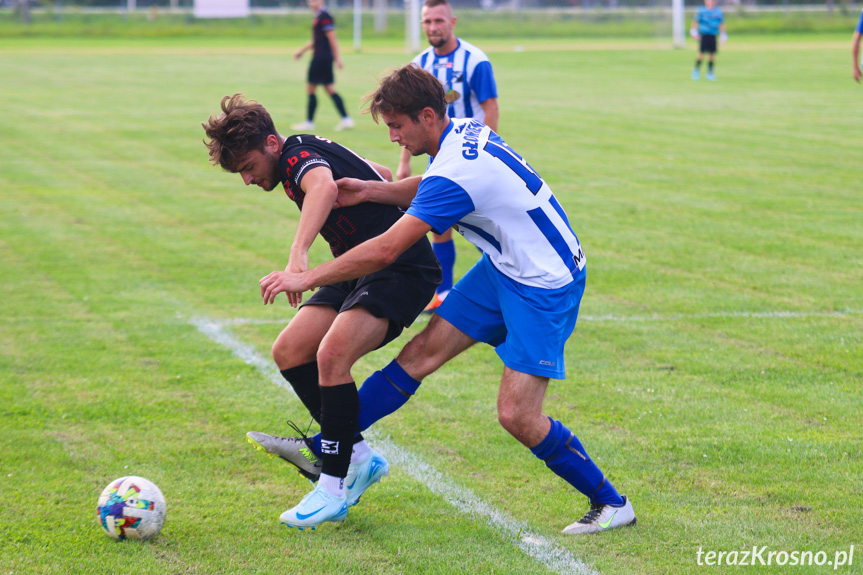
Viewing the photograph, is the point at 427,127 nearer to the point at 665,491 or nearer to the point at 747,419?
the point at 665,491

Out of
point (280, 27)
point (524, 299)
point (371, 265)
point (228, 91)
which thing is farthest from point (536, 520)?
point (280, 27)

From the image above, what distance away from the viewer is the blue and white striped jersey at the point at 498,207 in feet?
12.0

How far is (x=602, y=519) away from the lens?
3.92 metres

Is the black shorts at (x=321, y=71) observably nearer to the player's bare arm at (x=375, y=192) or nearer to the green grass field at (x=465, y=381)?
the green grass field at (x=465, y=381)

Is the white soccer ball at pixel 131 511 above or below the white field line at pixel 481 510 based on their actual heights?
above

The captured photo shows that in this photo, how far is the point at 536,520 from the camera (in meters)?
4.05

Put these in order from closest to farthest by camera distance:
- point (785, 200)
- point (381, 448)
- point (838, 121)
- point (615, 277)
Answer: point (381, 448)
point (615, 277)
point (785, 200)
point (838, 121)

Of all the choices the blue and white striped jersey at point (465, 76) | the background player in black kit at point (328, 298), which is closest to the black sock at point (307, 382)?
the background player in black kit at point (328, 298)

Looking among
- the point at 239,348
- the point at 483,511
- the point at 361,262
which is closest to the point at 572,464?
the point at 483,511

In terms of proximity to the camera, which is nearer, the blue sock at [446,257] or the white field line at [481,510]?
the white field line at [481,510]

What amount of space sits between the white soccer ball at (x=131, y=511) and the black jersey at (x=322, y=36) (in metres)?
13.2

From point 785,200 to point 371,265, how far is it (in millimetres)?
8112

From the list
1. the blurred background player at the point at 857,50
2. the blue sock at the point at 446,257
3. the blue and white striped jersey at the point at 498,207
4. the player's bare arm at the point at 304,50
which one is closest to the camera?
the blue and white striped jersey at the point at 498,207

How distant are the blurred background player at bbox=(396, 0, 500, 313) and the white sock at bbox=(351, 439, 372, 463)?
344 cm
